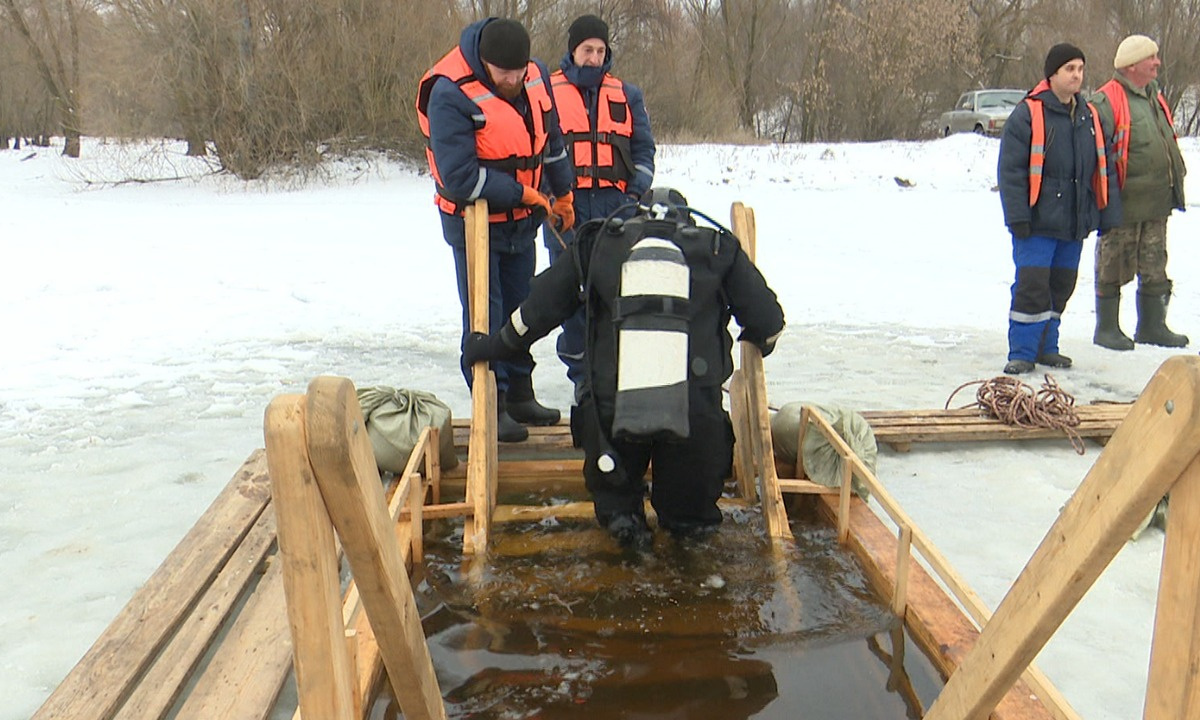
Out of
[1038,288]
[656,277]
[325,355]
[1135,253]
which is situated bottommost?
[325,355]

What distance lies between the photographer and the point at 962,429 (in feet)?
15.5

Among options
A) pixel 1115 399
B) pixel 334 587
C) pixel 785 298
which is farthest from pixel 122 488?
pixel 785 298

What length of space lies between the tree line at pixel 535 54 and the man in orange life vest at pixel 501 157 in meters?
12.9

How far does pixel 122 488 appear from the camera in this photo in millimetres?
4012

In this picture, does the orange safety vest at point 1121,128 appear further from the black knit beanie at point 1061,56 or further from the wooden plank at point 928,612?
the wooden plank at point 928,612

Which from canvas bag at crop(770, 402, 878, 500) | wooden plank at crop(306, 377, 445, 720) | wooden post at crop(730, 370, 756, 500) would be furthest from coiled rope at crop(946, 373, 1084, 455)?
wooden plank at crop(306, 377, 445, 720)

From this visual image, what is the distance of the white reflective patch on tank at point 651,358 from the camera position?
285 centimetres

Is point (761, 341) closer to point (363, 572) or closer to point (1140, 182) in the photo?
point (363, 572)

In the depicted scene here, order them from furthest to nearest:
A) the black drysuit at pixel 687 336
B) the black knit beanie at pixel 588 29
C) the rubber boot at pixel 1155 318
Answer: the rubber boot at pixel 1155 318 < the black knit beanie at pixel 588 29 < the black drysuit at pixel 687 336

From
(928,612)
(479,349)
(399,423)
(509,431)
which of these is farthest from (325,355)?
(928,612)

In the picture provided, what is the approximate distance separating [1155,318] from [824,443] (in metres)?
3.86

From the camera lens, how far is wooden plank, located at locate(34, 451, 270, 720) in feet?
7.88

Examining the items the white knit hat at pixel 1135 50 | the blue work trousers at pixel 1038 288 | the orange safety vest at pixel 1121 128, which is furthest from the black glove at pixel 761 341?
the white knit hat at pixel 1135 50

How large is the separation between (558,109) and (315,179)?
12.3 metres
